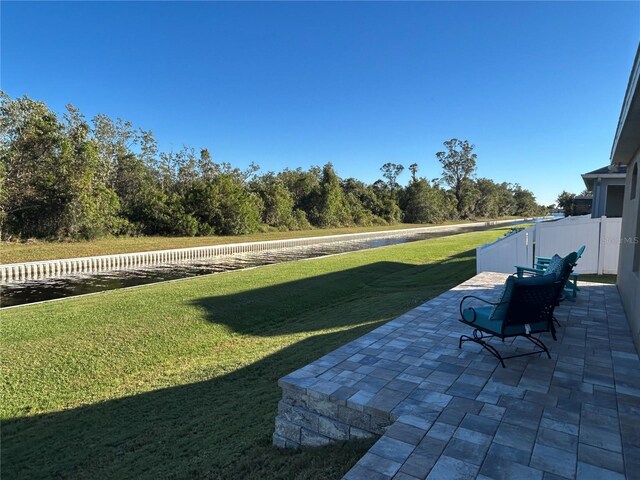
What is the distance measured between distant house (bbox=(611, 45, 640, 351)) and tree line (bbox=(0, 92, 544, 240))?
80.6ft

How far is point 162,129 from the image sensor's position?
133ft

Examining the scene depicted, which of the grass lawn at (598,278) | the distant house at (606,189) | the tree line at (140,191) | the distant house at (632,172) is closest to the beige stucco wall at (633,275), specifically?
the distant house at (632,172)

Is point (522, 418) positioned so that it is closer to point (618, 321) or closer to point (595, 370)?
point (595, 370)

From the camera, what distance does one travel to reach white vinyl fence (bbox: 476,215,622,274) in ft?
30.3

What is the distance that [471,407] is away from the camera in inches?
110

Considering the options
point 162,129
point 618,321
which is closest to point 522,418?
point 618,321

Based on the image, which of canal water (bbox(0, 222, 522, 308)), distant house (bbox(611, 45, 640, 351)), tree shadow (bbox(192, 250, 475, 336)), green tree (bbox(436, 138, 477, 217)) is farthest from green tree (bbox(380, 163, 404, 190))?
distant house (bbox(611, 45, 640, 351))

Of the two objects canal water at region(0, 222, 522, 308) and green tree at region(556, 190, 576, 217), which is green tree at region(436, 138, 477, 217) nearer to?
green tree at region(556, 190, 576, 217)

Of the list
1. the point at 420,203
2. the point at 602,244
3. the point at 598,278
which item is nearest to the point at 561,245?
the point at 602,244

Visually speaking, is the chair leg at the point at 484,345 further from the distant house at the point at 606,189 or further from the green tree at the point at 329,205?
the green tree at the point at 329,205

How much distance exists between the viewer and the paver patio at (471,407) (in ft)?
7.06

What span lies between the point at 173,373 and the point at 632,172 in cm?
819

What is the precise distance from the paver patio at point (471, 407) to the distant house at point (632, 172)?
1.84ft

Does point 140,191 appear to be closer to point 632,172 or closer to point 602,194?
point 602,194
